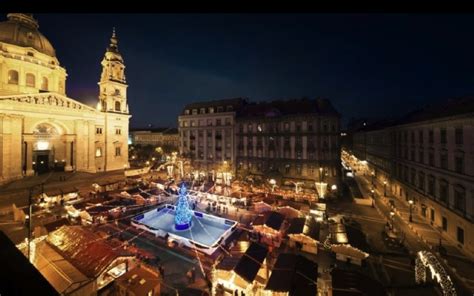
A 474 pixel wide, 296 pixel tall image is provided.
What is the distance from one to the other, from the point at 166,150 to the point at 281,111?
53.2 m

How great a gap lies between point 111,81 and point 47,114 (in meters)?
14.3

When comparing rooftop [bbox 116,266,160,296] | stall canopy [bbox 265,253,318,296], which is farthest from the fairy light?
rooftop [bbox 116,266,160,296]

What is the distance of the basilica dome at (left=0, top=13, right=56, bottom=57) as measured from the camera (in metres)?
36.4

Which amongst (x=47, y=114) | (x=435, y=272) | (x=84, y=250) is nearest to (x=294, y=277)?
(x=435, y=272)

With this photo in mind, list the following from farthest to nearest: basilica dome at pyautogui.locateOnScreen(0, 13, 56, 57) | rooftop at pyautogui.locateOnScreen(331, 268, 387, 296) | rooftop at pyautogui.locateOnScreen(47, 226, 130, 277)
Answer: basilica dome at pyautogui.locateOnScreen(0, 13, 56, 57) < rooftop at pyautogui.locateOnScreen(47, 226, 130, 277) < rooftop at pyautogui.locateOnScreen(331, 268, 387, 296)

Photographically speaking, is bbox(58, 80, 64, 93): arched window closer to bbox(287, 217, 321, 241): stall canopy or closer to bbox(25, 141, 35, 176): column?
bbox(25, 141, 35, 176): column

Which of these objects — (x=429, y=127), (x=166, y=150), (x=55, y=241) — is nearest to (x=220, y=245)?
(x=55, y=241)

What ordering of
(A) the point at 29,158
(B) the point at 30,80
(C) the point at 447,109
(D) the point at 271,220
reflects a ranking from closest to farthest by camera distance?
(D) the point at 271,220 → (C) the point at 447,109 → (A) the point at 29,158 → (B) the point at 30,80

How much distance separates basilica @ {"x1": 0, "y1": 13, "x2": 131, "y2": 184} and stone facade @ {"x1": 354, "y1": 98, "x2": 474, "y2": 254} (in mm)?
52124

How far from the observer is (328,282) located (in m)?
11.2

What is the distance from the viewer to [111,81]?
44.3 m

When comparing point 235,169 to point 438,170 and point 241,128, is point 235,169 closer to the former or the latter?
point 241,128

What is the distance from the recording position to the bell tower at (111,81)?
4422 cm

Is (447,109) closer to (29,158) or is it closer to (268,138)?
(268,138)
